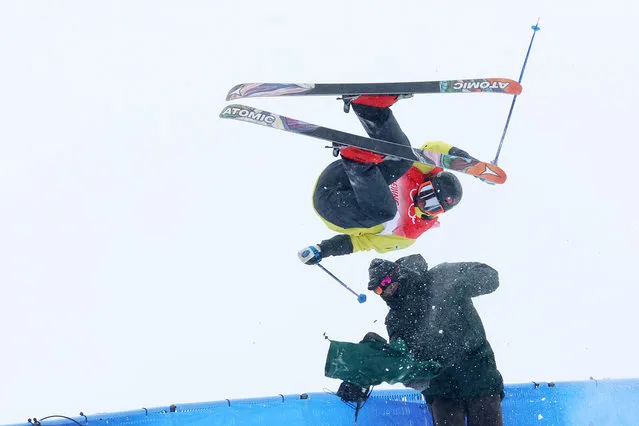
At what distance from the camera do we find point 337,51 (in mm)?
5520

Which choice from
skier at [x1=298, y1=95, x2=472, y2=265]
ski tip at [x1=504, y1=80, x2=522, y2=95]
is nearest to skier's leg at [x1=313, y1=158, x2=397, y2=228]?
skier at [x1=298, y1=95, x2=472, y2=265]

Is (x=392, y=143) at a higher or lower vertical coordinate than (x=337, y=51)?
lower

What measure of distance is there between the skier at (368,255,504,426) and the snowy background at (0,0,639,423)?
89cm

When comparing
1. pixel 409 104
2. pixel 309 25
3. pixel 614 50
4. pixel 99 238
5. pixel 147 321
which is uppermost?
pixel 614 50

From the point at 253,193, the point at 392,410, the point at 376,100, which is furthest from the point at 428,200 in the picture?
the point at 253,193

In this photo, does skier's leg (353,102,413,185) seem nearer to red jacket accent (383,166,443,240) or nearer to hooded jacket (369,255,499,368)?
red jacket accent (383,166,443,240)

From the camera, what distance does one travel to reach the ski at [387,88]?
3336mm

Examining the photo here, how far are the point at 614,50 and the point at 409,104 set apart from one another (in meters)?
1.69

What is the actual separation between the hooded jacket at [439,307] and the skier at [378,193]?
23 centimetres

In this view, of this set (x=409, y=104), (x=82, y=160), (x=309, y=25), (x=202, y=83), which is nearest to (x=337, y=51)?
(x=309, y=25)

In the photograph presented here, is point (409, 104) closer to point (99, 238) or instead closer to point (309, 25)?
point (309, 25)

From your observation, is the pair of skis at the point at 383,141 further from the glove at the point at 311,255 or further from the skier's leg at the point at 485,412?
the skier's leg at the point at 485,412

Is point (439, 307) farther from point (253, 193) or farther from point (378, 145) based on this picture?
point (253, 193)

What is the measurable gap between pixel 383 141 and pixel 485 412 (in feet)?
4.62
